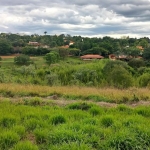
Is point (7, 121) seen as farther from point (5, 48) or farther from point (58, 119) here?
point (5, 48)

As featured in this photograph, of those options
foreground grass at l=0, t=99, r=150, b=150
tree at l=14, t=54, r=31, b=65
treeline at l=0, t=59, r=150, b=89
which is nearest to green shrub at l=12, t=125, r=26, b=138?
foreground grass at l=0, t=99, r=150, b=150

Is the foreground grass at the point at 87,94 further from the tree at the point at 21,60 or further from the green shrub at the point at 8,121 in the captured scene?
the tree at the point at 21,60

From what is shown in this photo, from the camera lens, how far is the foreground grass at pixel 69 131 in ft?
11.8

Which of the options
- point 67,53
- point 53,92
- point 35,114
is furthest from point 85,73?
point 67,53

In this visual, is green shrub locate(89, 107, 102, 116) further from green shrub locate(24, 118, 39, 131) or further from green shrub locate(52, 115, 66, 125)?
green shrub locate(24, 118, 39, 131)

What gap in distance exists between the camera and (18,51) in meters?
57.6

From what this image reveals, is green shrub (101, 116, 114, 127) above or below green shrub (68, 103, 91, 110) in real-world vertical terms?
above

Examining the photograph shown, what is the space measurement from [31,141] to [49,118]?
101cm

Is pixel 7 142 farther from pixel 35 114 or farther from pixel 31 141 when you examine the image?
pixel 35 114

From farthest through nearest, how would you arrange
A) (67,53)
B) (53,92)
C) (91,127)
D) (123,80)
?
(67,53) → (123,80) → (53,92) → (91,127)

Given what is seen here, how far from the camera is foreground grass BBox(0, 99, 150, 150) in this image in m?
3.58

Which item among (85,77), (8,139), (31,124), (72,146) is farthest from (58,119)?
(85,77)

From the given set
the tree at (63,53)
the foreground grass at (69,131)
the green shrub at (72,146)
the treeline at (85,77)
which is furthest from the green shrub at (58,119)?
the tree at (63,53)

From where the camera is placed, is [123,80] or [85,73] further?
[85,73]
